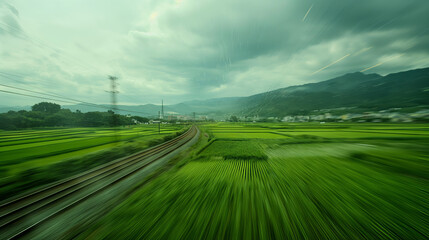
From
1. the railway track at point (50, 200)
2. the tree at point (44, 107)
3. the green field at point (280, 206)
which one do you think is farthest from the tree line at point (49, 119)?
the green field at point (280, 206)

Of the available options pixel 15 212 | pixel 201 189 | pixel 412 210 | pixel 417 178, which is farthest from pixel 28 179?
pixel 417 178

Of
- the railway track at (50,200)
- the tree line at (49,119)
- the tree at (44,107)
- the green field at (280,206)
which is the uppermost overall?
the tree at (44,107)

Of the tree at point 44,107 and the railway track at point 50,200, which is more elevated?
the tree at point 44,107

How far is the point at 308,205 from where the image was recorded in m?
3.99

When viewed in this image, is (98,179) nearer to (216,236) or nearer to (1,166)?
(1,166)

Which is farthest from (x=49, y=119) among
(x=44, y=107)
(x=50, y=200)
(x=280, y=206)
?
(x=280, y=206)

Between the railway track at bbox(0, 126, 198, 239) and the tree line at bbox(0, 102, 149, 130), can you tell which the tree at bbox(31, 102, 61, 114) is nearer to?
the tree line at bbox(0, 102, 149, 130)

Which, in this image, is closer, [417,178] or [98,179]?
[417,178]

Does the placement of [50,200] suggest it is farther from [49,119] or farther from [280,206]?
[49,119]

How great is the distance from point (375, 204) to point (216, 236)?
16.7 feet

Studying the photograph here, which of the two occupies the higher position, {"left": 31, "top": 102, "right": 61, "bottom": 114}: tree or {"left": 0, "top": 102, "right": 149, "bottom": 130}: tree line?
{"left": 31, "top": 102, "right": 61, "bottom": 114}: tree

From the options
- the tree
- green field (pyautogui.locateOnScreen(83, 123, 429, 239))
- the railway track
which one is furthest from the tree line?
green field (pyautogui.locateOnScreen(83, 123, 429, 239))

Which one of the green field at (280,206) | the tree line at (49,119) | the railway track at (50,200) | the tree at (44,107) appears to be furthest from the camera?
the tree at (44,107)

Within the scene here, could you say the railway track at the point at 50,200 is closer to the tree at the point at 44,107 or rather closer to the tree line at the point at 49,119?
the tree line at the point at 49,119
